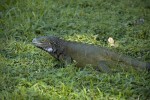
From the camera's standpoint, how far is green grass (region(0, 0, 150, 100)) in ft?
17.6

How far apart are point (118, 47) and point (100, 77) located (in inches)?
63.0

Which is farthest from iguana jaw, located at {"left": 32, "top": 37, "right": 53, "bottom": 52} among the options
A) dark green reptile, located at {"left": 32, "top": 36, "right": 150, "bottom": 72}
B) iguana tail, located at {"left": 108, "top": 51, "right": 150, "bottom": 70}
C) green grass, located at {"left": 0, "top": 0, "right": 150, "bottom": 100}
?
iguana tail, located at {"left": 108, "top": 51, "right": 150, "bottom": 70}

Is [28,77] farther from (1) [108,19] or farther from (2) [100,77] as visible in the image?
(1) [108,19]

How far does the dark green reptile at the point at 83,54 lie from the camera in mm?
6223

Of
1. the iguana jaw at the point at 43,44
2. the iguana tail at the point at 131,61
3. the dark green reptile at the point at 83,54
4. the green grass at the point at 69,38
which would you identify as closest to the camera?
the green grass at the point at 69,38

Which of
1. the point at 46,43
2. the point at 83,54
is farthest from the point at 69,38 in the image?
the point at 83,54

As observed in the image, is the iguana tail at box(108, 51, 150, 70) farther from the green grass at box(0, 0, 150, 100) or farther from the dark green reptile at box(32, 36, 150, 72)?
the green grass at box(0, 0, 150, 100)

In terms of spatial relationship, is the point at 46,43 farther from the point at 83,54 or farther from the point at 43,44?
the point at 83,54

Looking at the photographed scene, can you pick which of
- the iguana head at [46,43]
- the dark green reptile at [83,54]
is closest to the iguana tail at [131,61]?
the dark green reptile at [83,54]

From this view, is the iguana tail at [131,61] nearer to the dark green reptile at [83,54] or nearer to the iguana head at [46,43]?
the dark green reptile at [83,54]

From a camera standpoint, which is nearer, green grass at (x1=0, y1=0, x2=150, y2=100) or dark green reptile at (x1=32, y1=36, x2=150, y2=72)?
green grass at (x1=0, y1=0, x2=150, y2=100)

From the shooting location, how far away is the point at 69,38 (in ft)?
25.3

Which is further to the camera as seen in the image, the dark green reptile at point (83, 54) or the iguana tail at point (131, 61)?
the dark green reptile at point (83, 54)

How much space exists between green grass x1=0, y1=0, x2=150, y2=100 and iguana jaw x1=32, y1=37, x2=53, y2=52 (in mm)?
168
